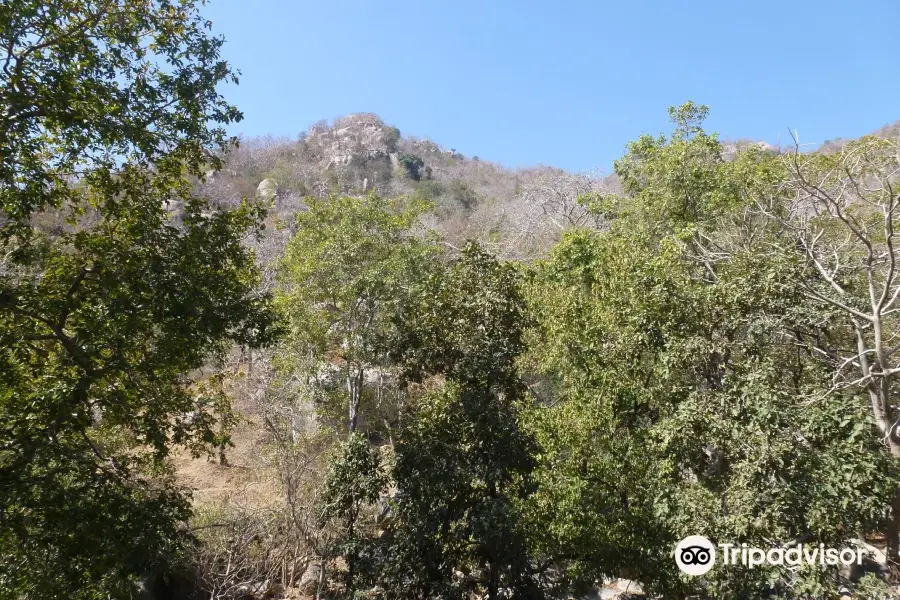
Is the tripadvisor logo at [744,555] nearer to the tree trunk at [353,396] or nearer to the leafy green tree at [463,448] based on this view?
the leafy green tree at [463,448]

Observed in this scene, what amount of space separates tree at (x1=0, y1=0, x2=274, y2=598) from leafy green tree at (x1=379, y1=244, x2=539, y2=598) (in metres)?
2.06

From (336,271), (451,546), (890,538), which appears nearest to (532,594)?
(451,546)

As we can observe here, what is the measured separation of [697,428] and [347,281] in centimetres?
799

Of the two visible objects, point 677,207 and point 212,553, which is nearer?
point 212,553

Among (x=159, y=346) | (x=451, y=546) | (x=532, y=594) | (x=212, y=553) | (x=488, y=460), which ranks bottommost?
(x=212, y=553)

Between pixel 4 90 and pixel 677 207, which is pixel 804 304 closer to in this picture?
pixel 677 207

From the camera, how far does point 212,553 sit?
395 inches

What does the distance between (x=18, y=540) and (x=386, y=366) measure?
7.91 metres

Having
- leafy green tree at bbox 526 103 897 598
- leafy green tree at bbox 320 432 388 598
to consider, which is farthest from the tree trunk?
leafy green tree at bbox 320 432 388 598

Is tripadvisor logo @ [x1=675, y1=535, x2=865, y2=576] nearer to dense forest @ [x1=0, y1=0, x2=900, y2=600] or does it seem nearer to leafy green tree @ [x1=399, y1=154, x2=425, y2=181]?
dense forest @ [x1=0, y1=0, x2=900, y2=600]

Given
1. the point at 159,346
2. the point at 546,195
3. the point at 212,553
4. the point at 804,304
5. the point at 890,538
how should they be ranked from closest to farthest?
the point at 159,346, the point at 804,304, the point at 890,538, the point at 212,553, the point at 546,195

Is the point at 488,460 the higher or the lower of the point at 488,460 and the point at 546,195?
the lower

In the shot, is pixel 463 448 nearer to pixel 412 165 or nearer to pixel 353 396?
pixel 353 396

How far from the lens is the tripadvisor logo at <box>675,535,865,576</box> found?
5.34 meters
